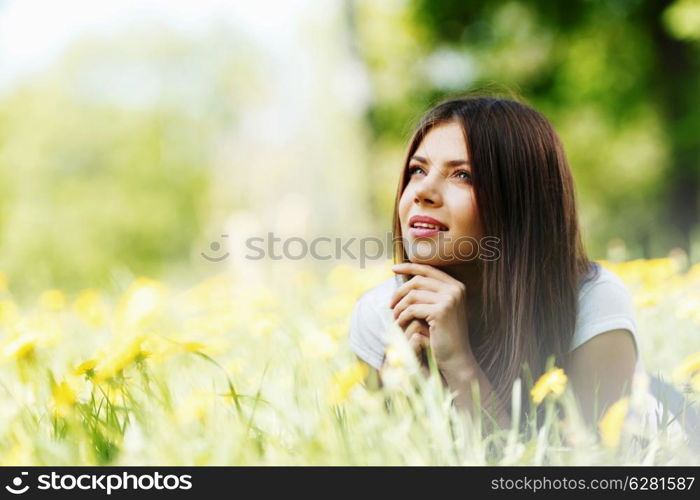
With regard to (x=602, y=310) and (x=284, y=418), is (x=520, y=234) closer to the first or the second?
(x=602, y=310)

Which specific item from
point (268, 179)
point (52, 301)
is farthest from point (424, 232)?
point (268, 179)

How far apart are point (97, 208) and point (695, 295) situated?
33.4 ft

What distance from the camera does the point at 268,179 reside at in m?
16.8

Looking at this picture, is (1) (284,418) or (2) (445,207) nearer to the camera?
(1) (284,418)

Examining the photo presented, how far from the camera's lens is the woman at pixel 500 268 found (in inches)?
58.4

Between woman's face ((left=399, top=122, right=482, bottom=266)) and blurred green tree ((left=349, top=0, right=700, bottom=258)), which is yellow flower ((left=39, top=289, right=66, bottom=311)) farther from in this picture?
blurred green tree ((left=349, top=0, right=700, bottom=258))

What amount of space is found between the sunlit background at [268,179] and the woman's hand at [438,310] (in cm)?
20

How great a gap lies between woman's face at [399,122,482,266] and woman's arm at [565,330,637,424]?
33 centimetres

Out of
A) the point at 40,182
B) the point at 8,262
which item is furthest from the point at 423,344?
the point at 40,182

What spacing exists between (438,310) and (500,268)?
0.21 meters

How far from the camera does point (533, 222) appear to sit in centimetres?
159

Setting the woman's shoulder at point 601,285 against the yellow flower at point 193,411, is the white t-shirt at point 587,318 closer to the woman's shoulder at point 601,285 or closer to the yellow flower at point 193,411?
the woman's shoulder at point 601,285

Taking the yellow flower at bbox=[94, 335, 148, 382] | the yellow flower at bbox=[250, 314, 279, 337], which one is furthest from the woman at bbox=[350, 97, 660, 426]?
the yellow flower at bbox=[94, 335, 148, 382]

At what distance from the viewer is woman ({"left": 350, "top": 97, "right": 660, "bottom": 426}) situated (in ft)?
4.87
